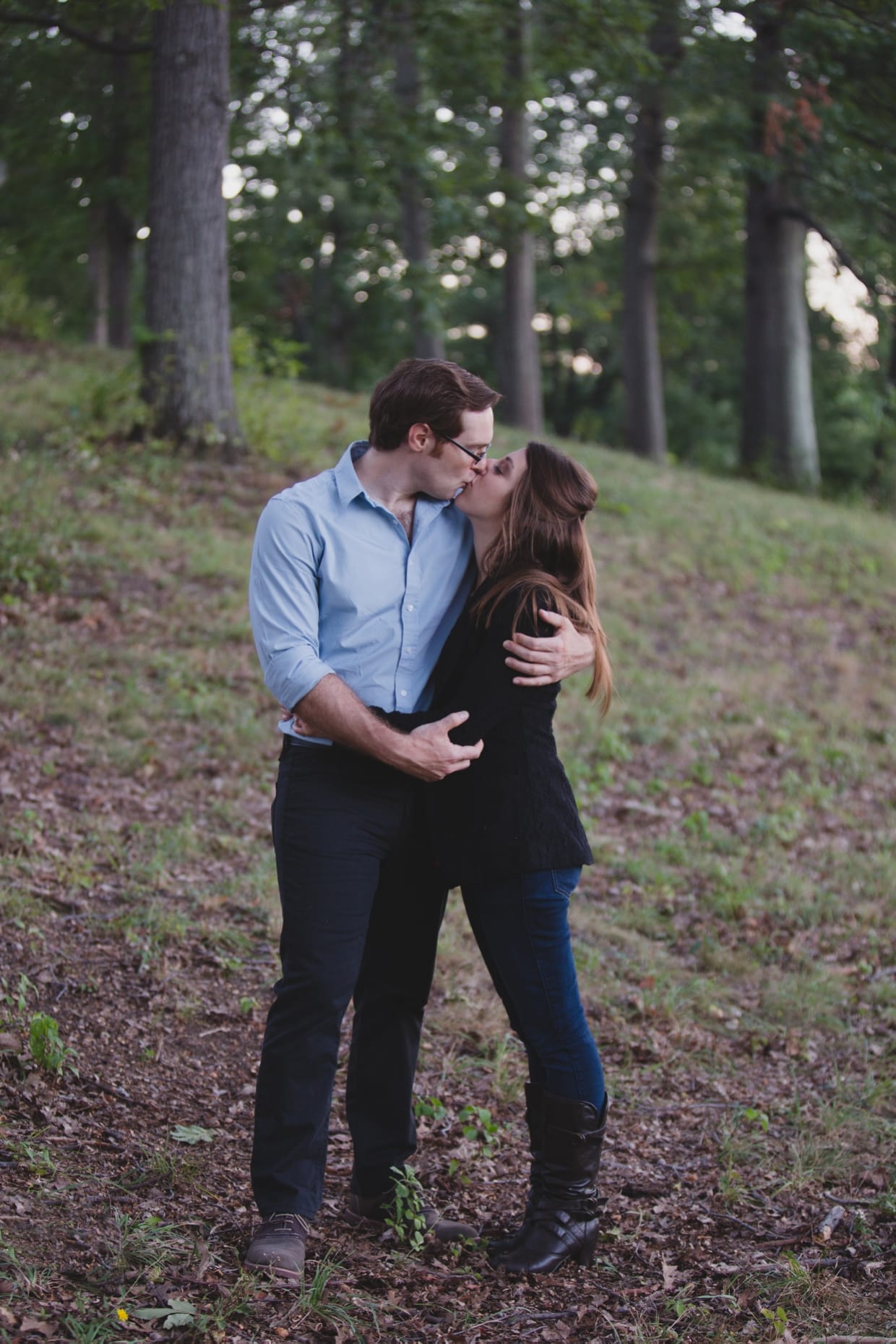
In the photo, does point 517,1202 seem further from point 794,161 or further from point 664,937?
point 794,161

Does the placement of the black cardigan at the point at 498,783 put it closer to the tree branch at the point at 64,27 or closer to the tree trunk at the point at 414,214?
the tree branch at the point at 64,27

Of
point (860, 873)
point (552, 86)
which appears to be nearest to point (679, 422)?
point (552, 86)

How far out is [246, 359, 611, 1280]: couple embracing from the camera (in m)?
3.15

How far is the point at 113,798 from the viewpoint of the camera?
6.29 meters

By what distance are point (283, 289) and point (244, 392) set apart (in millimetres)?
21307

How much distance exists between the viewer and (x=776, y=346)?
18.5 meters

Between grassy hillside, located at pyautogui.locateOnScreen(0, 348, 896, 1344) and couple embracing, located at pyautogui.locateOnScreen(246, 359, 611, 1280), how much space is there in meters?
0.37

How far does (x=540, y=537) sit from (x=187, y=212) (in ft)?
26.2

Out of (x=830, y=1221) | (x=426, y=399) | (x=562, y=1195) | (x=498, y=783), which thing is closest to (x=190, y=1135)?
(x=562, y=1195)

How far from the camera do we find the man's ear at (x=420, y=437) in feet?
10.8

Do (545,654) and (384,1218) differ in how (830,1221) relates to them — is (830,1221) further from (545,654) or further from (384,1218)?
(545,654)

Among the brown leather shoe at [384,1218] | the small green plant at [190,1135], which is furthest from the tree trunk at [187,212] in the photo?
the brown leather shoe at [384,1218]

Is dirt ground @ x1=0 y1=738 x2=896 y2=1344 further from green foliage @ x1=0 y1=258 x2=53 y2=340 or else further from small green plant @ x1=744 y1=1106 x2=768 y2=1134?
green foliage @ x1=0 y1=258 x2=53 y2=340

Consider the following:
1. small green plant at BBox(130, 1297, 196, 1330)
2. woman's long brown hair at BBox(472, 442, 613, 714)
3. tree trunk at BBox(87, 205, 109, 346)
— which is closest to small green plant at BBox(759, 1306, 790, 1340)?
small green plant at BBox(130, 1297, 196, 1330)
